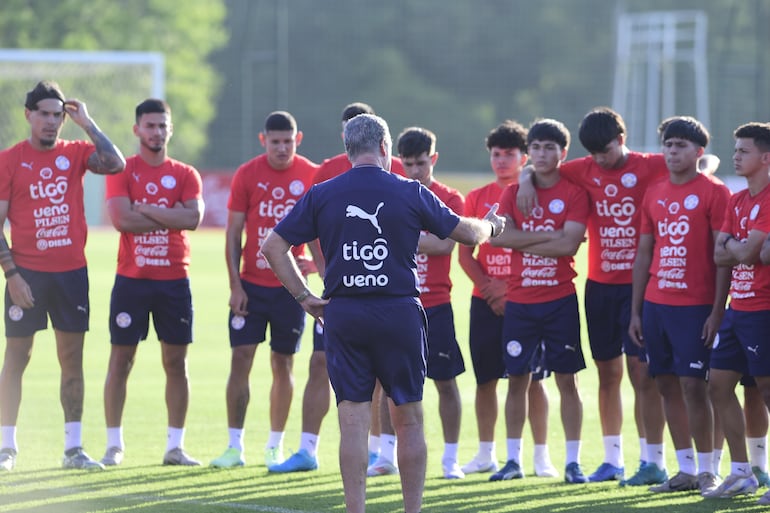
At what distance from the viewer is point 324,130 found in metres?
52.1

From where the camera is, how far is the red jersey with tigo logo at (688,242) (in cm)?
820

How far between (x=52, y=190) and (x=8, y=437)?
1.77 metres

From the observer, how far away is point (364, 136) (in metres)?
6.61

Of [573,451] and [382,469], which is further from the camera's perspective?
[382,469]

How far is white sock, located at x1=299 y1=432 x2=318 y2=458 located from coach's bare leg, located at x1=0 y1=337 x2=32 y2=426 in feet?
6.70

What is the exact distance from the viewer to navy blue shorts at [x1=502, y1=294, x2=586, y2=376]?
881cm

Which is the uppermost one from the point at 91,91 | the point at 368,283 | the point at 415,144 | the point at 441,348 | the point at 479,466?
the point at 91,91

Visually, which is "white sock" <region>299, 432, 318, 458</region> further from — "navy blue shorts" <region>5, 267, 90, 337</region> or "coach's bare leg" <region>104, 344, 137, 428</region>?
"navy blue shorts" <region>5, 267, 90, 337</region>

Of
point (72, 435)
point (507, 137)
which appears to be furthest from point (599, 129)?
point (72, 435)

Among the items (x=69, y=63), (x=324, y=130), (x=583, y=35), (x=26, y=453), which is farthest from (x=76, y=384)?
(x=583, y=35)

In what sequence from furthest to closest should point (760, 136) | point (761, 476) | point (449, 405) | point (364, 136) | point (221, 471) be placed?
point (449, 405), point (221, 471), point (761, 476), point (760, 136), point (364, 136)

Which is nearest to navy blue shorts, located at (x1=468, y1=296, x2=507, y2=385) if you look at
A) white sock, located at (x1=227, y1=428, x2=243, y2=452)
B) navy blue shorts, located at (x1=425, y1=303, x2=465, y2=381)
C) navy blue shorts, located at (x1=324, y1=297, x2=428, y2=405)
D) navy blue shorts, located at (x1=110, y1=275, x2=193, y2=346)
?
navy blue shorts, located at (x1=425, y1=303, x2=465, y2=381)

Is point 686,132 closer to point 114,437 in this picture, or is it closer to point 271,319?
point 271,319

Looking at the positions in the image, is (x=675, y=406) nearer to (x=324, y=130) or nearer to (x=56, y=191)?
(x=56, y=191)
